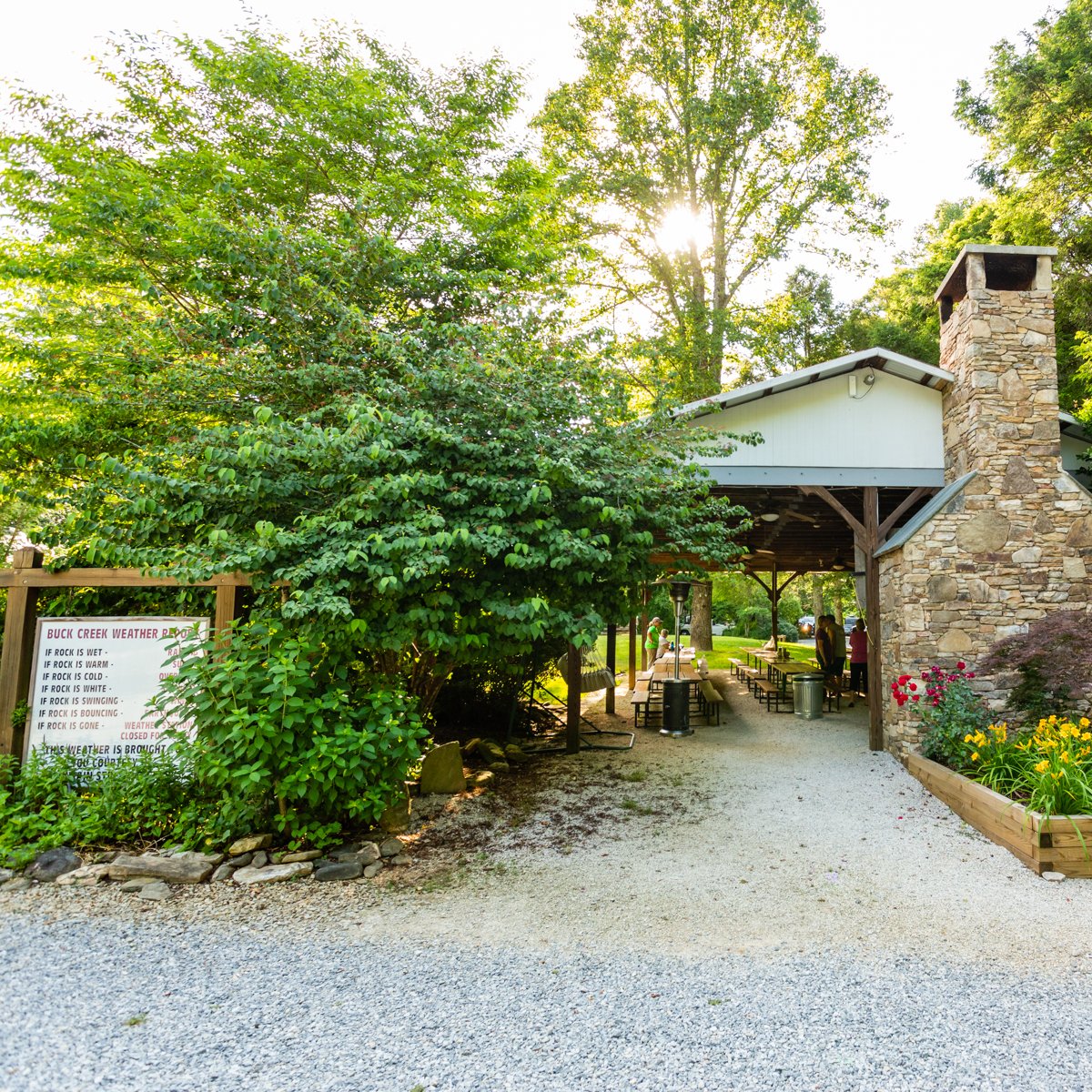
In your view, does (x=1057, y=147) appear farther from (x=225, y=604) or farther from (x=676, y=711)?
(x=225, y=604)

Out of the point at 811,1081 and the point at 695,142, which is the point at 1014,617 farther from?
the point at 695,142

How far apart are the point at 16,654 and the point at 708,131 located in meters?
15.6

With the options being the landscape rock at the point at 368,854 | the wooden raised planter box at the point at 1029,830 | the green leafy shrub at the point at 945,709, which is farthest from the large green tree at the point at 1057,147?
the landscape rock at the point at 368,854

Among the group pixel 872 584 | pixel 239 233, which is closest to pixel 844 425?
pixel 872 584

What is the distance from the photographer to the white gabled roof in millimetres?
7691

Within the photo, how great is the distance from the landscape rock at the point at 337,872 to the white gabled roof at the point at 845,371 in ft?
19.1

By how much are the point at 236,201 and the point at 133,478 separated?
5967 mm

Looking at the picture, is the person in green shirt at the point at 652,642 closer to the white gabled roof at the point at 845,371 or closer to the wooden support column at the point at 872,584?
the wooden support column at the point at 872,584

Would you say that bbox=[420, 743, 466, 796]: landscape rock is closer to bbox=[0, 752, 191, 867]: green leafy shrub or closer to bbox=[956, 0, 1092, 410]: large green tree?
bbox=[0, 752, 191, 867]: green leafy shrub

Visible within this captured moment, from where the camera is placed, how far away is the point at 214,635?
15.3 feet

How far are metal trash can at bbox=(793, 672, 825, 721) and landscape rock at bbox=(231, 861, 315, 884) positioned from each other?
8.54 m

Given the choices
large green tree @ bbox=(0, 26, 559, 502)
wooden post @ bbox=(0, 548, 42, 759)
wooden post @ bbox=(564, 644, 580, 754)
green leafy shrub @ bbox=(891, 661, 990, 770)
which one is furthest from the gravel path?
large green tree @ bbox=(0, 26, 559, 502)

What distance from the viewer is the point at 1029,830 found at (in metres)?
4.62

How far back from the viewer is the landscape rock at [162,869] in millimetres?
4062
